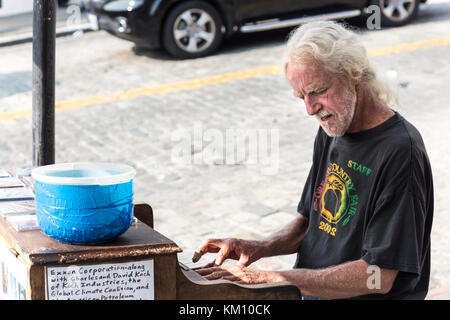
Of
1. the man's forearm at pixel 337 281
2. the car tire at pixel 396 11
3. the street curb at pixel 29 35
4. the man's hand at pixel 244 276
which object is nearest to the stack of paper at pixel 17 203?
the man's hand at pixel 244 276

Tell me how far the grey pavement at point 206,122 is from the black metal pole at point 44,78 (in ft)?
2.83

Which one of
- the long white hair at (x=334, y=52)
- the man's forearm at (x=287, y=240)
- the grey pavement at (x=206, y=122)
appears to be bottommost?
the grey pavement at (x=206, y=122)

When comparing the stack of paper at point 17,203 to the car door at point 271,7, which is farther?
the car door at point 271,7

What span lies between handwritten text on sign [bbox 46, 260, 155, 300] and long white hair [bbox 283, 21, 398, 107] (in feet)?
3.19

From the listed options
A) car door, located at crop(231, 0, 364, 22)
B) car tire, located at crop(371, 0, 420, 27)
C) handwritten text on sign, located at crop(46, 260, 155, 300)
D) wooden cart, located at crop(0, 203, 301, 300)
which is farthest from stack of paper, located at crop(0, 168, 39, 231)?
car tire, located at crop(371, 0, 420, 27)

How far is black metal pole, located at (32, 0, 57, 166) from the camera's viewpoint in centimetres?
343

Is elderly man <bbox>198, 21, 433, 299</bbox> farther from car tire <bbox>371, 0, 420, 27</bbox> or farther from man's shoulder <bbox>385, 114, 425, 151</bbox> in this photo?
car tire <bbox>371, 0, 420, 27</bbox>

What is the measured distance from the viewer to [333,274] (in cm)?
268

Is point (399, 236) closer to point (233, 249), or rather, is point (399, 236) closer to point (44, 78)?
point (233, 249)

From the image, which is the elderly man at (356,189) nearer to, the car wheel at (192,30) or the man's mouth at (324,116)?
the man's mouth at (324,116)

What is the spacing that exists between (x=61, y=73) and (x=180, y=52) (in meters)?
1.65

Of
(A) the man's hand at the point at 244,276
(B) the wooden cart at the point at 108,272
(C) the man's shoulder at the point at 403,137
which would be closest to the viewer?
(B) the wooden cart at the point at 108,272

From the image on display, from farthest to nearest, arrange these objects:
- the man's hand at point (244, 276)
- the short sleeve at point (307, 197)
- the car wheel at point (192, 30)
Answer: the car wheel at point (192, 30) → the short sleeve at point (307, 197) → the man's hand at point (244, 276)

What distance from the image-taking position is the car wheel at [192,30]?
10625 mm
